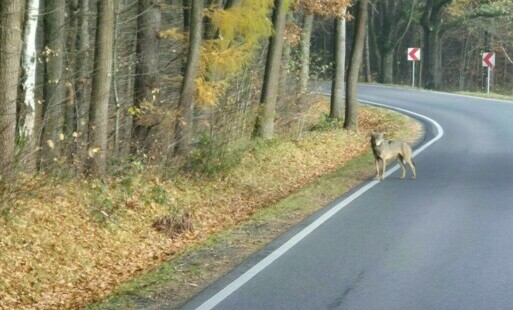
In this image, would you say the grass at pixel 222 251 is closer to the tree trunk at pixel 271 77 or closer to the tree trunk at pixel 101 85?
the tree trunk at pixel 101 85

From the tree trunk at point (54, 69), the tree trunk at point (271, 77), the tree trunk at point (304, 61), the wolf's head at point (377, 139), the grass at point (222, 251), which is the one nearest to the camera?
the grass at point (222, 251)

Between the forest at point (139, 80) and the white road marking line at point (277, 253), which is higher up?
the forest at point (139, 80)

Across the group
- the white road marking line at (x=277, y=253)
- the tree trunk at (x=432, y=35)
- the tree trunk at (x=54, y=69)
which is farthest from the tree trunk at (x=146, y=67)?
the tree trunk at (x=432, y=35)

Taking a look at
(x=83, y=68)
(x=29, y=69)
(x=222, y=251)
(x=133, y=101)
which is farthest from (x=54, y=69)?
(x=222, y=251)

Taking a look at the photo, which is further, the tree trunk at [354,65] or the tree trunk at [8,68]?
the tree trunk at [354,65]

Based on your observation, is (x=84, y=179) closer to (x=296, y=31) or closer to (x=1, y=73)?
(x=1, y=73)

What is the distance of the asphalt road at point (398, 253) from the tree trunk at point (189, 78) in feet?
12.4

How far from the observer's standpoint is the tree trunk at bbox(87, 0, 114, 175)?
15945 millimetres

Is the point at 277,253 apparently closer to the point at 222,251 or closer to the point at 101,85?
the point at 222,251

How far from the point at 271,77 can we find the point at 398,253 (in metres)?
13.5

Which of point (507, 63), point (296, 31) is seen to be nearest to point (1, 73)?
point (296, 31)

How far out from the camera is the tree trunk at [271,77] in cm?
2464

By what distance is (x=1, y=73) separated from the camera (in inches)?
490

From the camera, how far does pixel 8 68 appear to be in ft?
40.9
